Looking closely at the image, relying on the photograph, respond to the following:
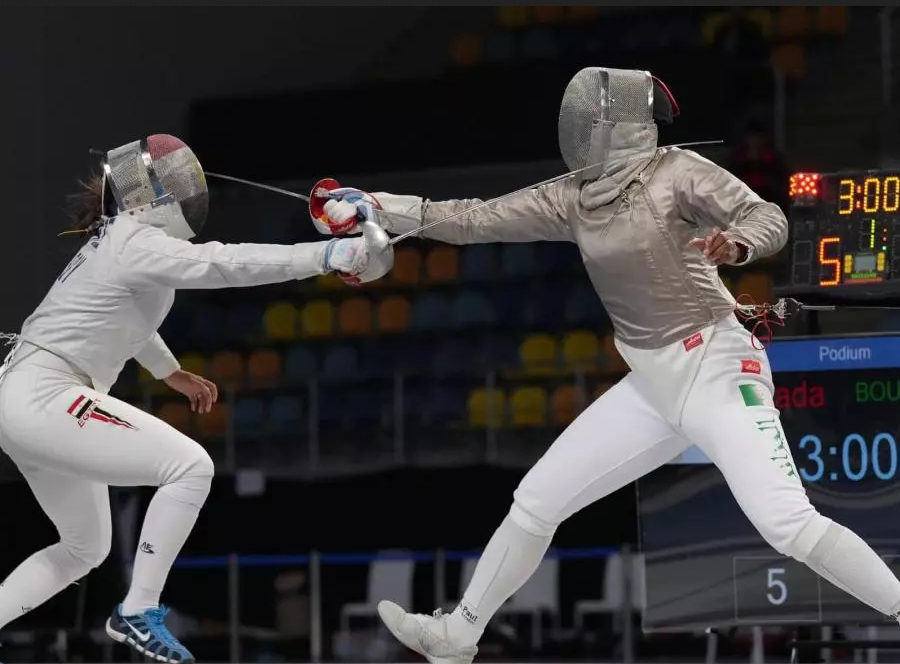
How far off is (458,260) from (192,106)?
1.31m

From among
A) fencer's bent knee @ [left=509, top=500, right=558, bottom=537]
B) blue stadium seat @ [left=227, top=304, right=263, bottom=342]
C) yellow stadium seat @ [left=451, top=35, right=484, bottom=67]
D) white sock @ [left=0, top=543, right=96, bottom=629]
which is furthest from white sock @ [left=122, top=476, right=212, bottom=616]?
yellow stadium seat @ [left=451, top=35, right=484, bottom=67]

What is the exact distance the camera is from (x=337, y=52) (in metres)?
6.38

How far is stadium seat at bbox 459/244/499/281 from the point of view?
20.4ft

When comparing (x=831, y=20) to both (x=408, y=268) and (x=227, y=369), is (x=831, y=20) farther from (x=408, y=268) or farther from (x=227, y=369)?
(x=227, y=369)

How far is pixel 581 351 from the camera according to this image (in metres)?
6.03

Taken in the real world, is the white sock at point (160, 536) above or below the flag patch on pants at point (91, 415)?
below

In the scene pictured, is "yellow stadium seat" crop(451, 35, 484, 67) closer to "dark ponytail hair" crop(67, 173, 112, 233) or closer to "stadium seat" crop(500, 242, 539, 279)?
"stadium seat" crop(500, 242, 539, 279)

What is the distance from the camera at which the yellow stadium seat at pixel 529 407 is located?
19.8 ft

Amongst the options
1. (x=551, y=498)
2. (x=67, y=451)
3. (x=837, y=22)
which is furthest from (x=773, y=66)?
(x=67, y=451)

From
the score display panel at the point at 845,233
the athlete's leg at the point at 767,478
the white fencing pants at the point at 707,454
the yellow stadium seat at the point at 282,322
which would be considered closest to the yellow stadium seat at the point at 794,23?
the score display panel at the point at 845,233

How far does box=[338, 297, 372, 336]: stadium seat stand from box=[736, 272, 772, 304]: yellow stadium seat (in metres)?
1.56

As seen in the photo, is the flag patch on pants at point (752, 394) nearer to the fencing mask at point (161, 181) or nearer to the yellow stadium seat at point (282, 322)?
the fencing mask at point (161, 181)

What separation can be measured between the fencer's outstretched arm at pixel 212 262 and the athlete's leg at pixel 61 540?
54 centimetres

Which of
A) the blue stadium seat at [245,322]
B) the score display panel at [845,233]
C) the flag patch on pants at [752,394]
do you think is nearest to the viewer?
the flag patch on pants at [752,394]
